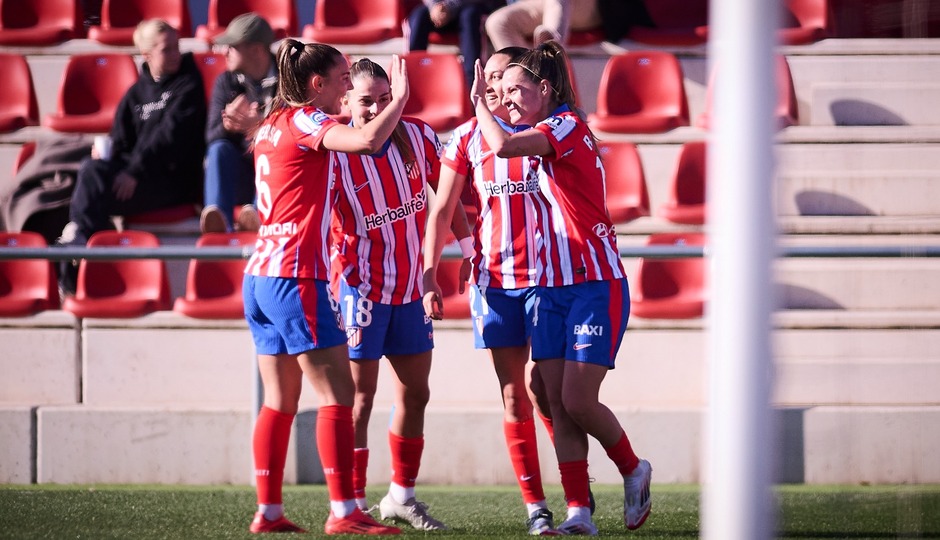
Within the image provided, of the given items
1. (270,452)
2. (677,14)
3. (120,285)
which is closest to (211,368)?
(120,285)

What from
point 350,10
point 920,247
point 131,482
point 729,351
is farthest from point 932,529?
point 350,10

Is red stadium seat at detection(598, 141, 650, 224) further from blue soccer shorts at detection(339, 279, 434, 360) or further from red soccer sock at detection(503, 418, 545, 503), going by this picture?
red soccer sock at detection(503, 418, 545, 503)

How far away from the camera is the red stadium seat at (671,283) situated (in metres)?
5.93

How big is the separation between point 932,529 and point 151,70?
16.8 feet

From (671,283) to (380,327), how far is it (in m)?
2.39

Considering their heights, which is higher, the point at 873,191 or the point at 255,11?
the point at 255,11

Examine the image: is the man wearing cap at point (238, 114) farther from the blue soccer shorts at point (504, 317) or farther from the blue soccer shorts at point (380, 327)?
the blue soccer shorts at point (504, 317)

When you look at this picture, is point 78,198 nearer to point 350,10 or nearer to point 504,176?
point 350,10

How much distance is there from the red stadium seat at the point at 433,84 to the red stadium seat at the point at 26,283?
2187 mm

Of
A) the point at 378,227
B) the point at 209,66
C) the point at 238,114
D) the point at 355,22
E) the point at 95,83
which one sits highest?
the point at 355,22

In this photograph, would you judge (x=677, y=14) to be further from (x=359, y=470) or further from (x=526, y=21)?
(x=359, y=470)

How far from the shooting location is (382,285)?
4.24 meters

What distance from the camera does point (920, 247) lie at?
4.42 m

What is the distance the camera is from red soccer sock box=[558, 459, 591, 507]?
12.6 feet
